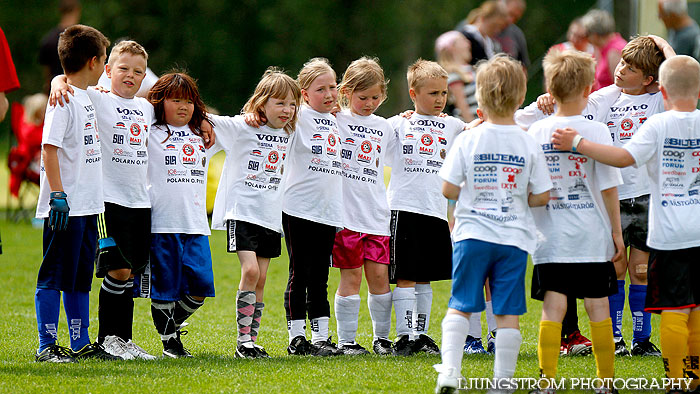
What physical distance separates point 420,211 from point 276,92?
1.22m

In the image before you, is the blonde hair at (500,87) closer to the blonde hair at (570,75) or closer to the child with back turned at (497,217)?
the child with back turned at (497,217)

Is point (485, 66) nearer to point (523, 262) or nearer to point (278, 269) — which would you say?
point (523, 262)

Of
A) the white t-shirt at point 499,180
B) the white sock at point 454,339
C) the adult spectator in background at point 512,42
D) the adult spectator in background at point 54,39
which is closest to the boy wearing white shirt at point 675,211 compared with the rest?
the white t-shirt at point 499,180

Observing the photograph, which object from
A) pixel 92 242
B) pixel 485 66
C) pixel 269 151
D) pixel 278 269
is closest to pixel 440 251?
pixel 269 151

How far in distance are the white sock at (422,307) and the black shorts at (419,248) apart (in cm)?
11

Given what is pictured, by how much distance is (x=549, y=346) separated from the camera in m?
4.55

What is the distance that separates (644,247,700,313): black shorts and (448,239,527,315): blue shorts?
0.74 m

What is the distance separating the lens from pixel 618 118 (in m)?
5.96

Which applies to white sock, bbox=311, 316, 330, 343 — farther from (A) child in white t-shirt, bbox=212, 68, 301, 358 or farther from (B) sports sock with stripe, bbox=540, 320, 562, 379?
(B) sports sock with stripe, bbox=540, 320, 562, 379

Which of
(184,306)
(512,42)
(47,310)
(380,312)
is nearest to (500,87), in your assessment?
(380,312)

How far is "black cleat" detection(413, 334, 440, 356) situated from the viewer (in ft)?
19.7

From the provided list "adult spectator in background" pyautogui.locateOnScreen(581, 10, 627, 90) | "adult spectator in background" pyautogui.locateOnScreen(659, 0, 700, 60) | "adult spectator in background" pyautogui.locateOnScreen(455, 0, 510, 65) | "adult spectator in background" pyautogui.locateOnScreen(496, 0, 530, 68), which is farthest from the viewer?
"adult spectator in background" pyautogui.locateOnScreen(581, 10, 627, 90)

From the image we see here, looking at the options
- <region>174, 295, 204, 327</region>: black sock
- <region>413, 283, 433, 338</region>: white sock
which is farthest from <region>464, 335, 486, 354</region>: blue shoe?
<region>174, 295, 204, 327</region>: black sock

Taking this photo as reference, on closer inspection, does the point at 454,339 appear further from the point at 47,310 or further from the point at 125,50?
the point at 125,50
